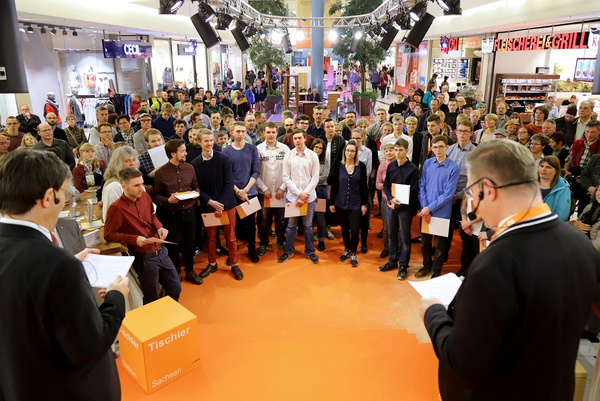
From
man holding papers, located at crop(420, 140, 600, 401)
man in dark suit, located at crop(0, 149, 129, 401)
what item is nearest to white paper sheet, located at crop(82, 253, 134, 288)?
man in dark suit, located at crop(0, 149, 129, 401)

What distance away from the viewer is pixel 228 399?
2514 millimetres

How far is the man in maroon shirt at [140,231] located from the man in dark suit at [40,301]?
2041mm

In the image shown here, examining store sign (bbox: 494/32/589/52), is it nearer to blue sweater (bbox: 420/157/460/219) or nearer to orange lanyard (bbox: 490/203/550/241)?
blue sweater (bbox: 420/157/460/219)

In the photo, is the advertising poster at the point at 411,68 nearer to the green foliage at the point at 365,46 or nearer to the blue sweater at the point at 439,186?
the green foliage at the point at 365,46

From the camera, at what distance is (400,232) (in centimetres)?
518

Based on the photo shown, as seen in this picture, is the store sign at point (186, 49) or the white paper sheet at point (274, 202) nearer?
the white paper sheet at point (274, 202)

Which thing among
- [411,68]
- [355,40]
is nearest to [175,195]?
[355,40]

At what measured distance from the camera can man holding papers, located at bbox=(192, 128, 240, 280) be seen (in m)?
4.91

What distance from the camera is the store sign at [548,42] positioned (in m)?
10.3

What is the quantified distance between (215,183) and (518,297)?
160 inches

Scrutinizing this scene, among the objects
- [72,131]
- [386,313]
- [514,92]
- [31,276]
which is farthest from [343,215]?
[514,92]

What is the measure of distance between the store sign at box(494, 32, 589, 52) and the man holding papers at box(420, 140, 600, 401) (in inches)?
440

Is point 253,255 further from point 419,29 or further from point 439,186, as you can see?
point 419,29

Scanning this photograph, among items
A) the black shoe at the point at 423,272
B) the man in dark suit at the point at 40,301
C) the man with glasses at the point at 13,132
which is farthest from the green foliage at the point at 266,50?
the man in dark suit at the point at 40,301
